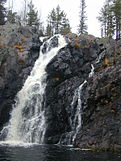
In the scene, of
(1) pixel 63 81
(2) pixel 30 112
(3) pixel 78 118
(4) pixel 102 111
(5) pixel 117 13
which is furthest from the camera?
(5) pixel 117 13

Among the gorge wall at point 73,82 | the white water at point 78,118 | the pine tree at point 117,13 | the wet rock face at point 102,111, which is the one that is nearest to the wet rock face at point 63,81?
the gorge wall at point 73,82

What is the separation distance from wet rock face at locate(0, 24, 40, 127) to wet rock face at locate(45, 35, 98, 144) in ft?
15.7

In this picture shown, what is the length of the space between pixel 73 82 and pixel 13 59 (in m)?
11.7

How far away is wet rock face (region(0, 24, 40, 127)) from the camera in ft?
142

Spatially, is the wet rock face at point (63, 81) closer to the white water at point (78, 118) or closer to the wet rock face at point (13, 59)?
the white water at point (78, 118)

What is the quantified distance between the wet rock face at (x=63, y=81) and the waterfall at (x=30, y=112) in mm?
840

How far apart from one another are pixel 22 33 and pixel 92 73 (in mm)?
17533

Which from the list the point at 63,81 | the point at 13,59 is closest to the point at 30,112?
the point at 63,81

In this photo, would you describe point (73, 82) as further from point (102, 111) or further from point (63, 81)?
point (102, 111)

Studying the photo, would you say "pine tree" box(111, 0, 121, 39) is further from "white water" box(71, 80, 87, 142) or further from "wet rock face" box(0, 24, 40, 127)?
"white water" box(71, 80, 87, 142)

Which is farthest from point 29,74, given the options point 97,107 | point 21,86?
point 97,107

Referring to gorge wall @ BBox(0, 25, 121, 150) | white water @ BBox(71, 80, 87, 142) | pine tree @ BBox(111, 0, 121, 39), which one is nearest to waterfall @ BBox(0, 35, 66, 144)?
gorge wall @ BBox(0, 25, 121, 150)

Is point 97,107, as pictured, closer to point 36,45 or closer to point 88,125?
point 88,125

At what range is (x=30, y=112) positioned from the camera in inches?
1586
